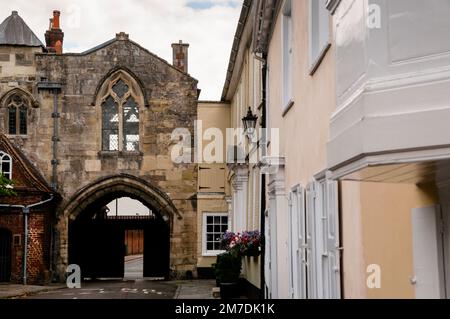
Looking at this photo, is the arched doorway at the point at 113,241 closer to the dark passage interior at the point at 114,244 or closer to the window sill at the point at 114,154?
the dark passage interior at the point at 114,244

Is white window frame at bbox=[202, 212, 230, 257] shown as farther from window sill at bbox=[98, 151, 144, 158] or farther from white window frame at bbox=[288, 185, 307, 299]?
white window frame at bbox=[288, 185, 307, 299]

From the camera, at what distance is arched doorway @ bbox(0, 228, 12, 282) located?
2655 cm

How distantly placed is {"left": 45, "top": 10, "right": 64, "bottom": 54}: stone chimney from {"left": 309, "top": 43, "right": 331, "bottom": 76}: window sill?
23047 millimetres

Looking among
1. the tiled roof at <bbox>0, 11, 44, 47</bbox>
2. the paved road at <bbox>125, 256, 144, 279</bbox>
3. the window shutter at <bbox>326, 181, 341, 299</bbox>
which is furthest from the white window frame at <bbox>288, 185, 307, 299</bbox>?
the paved road at <bbox>125, 256, 144, 279</bbox>

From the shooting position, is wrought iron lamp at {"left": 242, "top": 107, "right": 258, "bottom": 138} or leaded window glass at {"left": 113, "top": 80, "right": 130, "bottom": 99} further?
leaded window glass at {"left": 113, "top": 80, "right": 130, "bottom": 99}

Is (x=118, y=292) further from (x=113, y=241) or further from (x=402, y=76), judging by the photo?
(x=402, y=76)

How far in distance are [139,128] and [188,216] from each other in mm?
4019

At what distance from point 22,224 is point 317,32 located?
1979 centimetres

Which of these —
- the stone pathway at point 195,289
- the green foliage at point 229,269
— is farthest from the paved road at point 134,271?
the green foliage at point 229,269

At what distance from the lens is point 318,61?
26.0 feet

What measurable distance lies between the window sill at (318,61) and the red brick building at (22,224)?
64.2 feet

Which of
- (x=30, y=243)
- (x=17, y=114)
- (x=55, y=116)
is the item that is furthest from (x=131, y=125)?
(x=30, y=243)

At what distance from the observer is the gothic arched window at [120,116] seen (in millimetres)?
28906

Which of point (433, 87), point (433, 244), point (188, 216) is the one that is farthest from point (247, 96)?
point (433, 87)
